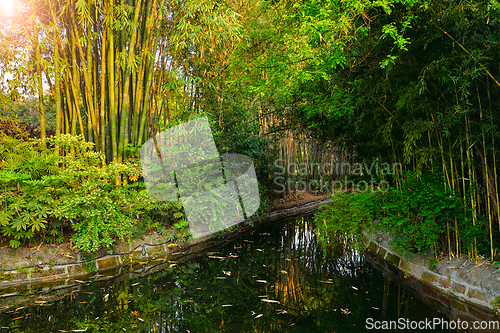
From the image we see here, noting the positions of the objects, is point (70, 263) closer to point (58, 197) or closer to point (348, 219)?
point (58, 197)

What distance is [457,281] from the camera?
8.62ft

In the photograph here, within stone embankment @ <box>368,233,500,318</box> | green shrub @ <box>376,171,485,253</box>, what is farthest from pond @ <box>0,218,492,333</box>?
green shrub @ <box>376,171,485,253</box>

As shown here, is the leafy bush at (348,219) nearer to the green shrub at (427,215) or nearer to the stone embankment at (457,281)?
the green shrub at (427,215)

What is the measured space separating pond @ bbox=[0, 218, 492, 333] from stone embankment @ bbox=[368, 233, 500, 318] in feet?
0.69

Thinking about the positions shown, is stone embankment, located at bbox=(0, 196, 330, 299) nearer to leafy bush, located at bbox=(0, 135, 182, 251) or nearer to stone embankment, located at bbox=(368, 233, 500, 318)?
leafy bush, located at bbox=(0, 135, 182, 251)

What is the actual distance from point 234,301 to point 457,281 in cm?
189

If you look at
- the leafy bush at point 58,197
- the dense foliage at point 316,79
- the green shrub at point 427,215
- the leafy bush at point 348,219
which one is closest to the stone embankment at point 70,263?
the leafy bush at point 58,197

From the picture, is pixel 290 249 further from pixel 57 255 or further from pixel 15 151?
pixel 15 151

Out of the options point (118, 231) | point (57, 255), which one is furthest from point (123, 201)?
point (57, 255)

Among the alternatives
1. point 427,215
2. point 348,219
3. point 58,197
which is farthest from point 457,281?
point 58,197

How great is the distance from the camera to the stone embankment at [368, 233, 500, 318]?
93.4 inches

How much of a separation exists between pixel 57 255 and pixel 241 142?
3.18 metres

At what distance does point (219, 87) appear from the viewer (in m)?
5.23

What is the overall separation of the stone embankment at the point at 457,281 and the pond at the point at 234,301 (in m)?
0.21
